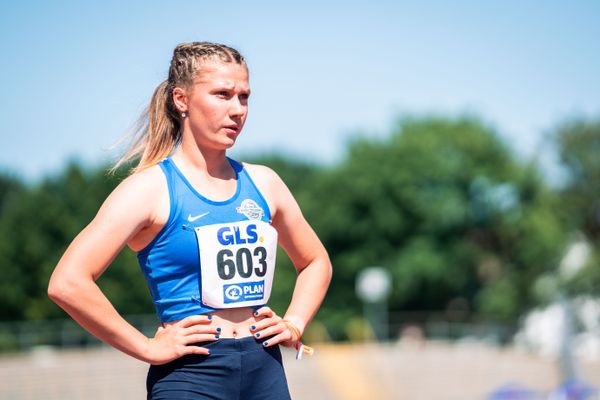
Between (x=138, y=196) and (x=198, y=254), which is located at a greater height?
(x=138, y=196)

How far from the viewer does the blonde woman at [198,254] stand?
3039mm

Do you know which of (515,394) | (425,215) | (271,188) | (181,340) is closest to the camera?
(181,340)

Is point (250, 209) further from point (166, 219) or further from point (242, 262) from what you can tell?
point (166, 219)

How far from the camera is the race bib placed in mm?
3129

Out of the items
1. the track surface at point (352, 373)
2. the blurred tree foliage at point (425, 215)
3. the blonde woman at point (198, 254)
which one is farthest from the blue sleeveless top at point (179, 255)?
the blurred tree foliage at point (425, 215)

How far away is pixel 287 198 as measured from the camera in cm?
352

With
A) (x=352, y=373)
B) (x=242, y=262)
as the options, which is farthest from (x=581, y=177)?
(x=242, y=262)

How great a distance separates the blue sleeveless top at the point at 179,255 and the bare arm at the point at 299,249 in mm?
320

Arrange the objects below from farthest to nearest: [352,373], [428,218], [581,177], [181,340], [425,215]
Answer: [425,215]
[428,218]
[581,177]
[352,373]
[181,340]

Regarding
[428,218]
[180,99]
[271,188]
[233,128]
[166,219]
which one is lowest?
[166,219]

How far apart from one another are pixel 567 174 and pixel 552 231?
3.48m

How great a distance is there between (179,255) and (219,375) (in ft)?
1.32

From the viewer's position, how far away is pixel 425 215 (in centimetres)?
5491

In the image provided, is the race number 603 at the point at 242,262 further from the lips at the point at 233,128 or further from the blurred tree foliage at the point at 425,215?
the blurred tree foliage at the point at 425,215
